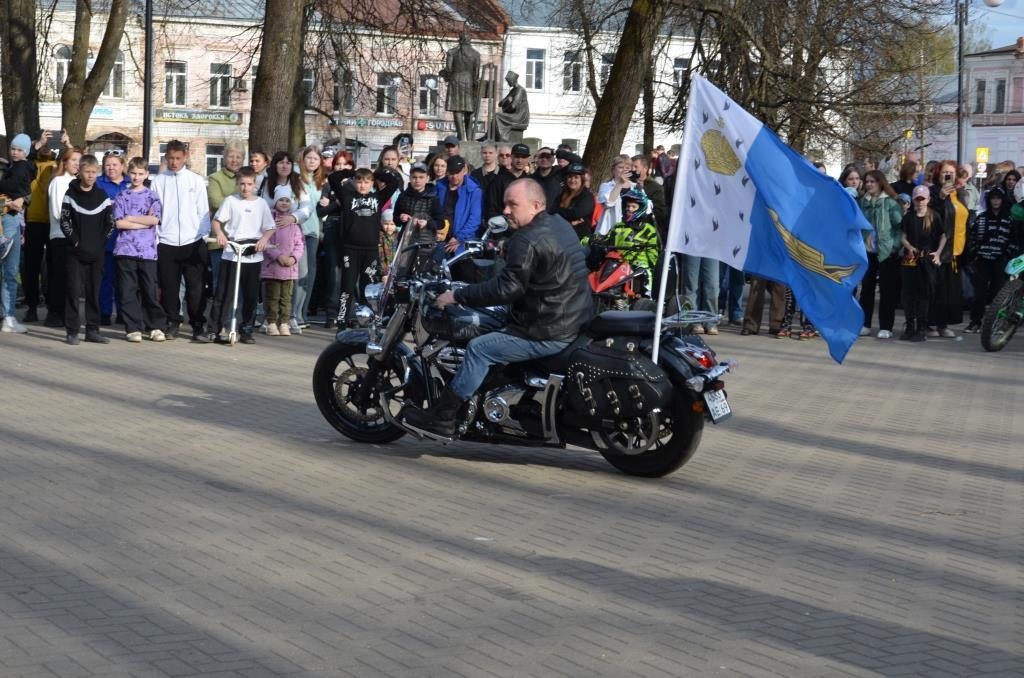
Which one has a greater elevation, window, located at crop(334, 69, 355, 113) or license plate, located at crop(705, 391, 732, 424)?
window, located at crop(334, 69, 355, 113)

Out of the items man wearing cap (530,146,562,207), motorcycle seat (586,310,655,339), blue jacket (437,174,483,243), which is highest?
man wearing cap (530,146,562,207)

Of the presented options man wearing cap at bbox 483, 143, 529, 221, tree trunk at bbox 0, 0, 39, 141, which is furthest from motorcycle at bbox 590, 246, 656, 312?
tree trunk at bbox 0, 0, 39, 141

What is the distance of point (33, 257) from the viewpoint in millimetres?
17812

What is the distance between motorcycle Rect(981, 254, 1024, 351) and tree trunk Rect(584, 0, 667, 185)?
20.7 ft

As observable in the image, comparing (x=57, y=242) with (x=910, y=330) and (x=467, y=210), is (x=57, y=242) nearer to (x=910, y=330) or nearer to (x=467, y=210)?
(x=467, y=210)

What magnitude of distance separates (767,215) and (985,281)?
11324 millimetres

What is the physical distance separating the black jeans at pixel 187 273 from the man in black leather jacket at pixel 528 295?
7401 mm

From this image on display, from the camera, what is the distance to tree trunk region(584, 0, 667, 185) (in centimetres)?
2172

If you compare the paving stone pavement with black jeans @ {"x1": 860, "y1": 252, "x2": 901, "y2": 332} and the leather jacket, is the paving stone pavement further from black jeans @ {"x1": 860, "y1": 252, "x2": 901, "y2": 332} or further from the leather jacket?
black jeans @ {"x1": 860, "y1": 252, "x2": 901, "y2": 332}

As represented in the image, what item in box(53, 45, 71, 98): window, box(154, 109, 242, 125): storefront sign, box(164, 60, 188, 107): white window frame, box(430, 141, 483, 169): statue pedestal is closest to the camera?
box(430, 141, 483, 169): statue pedestal

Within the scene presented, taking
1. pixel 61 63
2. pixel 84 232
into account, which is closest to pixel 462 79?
pixel 84 232

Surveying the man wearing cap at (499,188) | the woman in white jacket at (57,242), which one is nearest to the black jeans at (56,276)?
the woman in white jacket at (57,242)

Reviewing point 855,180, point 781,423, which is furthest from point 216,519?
point 855,180

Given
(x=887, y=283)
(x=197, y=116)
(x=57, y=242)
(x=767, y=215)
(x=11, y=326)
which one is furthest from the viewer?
(x=197, y=116)
